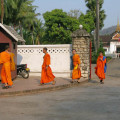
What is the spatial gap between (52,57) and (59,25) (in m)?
48.7

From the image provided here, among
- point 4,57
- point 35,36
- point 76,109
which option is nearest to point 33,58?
point 4,57

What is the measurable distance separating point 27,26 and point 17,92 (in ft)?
193

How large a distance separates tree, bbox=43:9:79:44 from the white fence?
4549 cm

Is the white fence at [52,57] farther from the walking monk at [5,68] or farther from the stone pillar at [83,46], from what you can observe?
the walking monk at [5,68]

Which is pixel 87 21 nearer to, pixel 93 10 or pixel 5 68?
pixel 93 10

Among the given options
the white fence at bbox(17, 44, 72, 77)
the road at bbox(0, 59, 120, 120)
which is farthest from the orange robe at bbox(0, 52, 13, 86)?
the white fence at bbox(17, 44, 72, 77)

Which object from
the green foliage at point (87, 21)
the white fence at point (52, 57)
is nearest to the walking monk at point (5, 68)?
the white fence at point (52, 57)

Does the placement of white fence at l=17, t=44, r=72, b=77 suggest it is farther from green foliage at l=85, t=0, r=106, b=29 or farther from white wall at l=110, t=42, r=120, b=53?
white wall at l=110, t=42, r=120, b=53

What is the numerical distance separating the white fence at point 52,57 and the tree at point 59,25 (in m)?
45.5

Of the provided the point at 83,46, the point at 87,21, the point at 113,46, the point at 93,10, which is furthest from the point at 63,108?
the point at 113,46

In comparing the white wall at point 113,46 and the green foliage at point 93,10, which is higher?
the green foliage at point 93,10

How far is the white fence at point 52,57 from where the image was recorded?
670 inches

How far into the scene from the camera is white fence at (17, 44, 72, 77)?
55.8 feet

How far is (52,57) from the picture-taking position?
56.5ft
